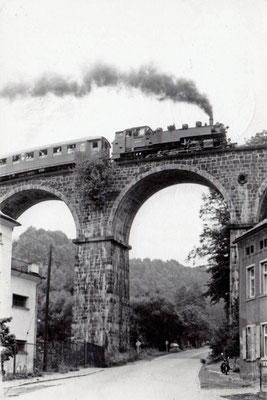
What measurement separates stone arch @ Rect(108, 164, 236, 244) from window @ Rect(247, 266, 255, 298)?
815 cm

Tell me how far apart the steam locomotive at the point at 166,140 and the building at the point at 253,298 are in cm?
1013

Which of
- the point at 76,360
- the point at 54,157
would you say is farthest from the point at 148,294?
the point at 76,360

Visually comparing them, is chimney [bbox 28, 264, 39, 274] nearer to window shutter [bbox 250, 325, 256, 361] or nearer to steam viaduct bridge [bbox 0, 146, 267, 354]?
steam viaduct bridge [bbox 0, 146, 267, 354]

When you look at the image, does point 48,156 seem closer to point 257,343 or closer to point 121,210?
point 121,210

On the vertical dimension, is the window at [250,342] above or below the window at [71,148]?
below

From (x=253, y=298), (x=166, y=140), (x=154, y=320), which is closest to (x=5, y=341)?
(x=253, y=298)

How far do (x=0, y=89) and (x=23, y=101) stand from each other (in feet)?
6.96

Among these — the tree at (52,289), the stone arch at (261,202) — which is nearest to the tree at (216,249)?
the stone arch at (261,202)

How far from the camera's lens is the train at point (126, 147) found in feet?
103

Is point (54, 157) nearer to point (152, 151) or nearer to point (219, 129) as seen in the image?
point (152, 151)

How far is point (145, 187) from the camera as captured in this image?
31359 millimetres

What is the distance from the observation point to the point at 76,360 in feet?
87.4

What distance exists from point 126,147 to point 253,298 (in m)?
15.5

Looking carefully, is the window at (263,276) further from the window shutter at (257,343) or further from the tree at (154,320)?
the tree at (154,320)
